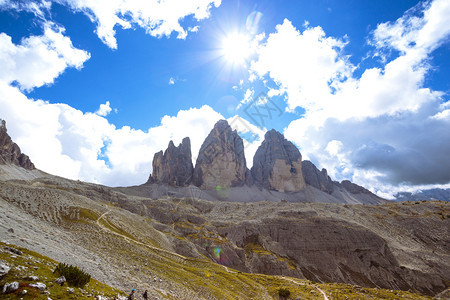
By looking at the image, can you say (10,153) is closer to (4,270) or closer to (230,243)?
(230,243)

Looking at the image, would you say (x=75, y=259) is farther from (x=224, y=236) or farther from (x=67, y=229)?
(x=224, y=236)

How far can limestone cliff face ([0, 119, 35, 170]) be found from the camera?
169m

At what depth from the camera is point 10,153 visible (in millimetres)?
175250

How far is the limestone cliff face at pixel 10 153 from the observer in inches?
6658

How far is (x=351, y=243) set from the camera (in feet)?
336

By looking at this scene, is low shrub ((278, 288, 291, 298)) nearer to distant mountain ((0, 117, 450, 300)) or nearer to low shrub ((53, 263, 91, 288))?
distant mountain ((0, 117, 450, 300))

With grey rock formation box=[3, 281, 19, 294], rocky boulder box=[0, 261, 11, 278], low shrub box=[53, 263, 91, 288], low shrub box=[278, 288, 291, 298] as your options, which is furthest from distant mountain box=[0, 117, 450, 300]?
low shrub box=[53, 263, 91, 288]

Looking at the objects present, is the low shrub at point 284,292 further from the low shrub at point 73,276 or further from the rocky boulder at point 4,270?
the rocky boulder at point 4,270

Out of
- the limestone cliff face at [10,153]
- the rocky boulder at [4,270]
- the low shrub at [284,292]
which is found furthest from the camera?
the limestone cliff face at [10,153]

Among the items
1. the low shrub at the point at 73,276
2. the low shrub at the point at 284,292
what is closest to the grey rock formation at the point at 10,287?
the low shrub at the point at 73,276

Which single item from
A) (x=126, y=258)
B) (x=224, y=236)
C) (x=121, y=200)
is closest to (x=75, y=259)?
(x=126, y=258)

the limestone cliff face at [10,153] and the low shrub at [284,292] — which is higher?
the limestone cliff face at [10,153]

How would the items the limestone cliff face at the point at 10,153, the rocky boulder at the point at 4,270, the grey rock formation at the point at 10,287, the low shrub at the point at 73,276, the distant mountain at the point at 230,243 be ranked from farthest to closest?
the limestone cliff face at the point at 10,153, the distant mountain at the point at 230,243, the low shrub at the point at 73,276, the rocky boulder at the point at 4,270, the grey rock formation at the point at 10,287

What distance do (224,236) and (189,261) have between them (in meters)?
49.3
